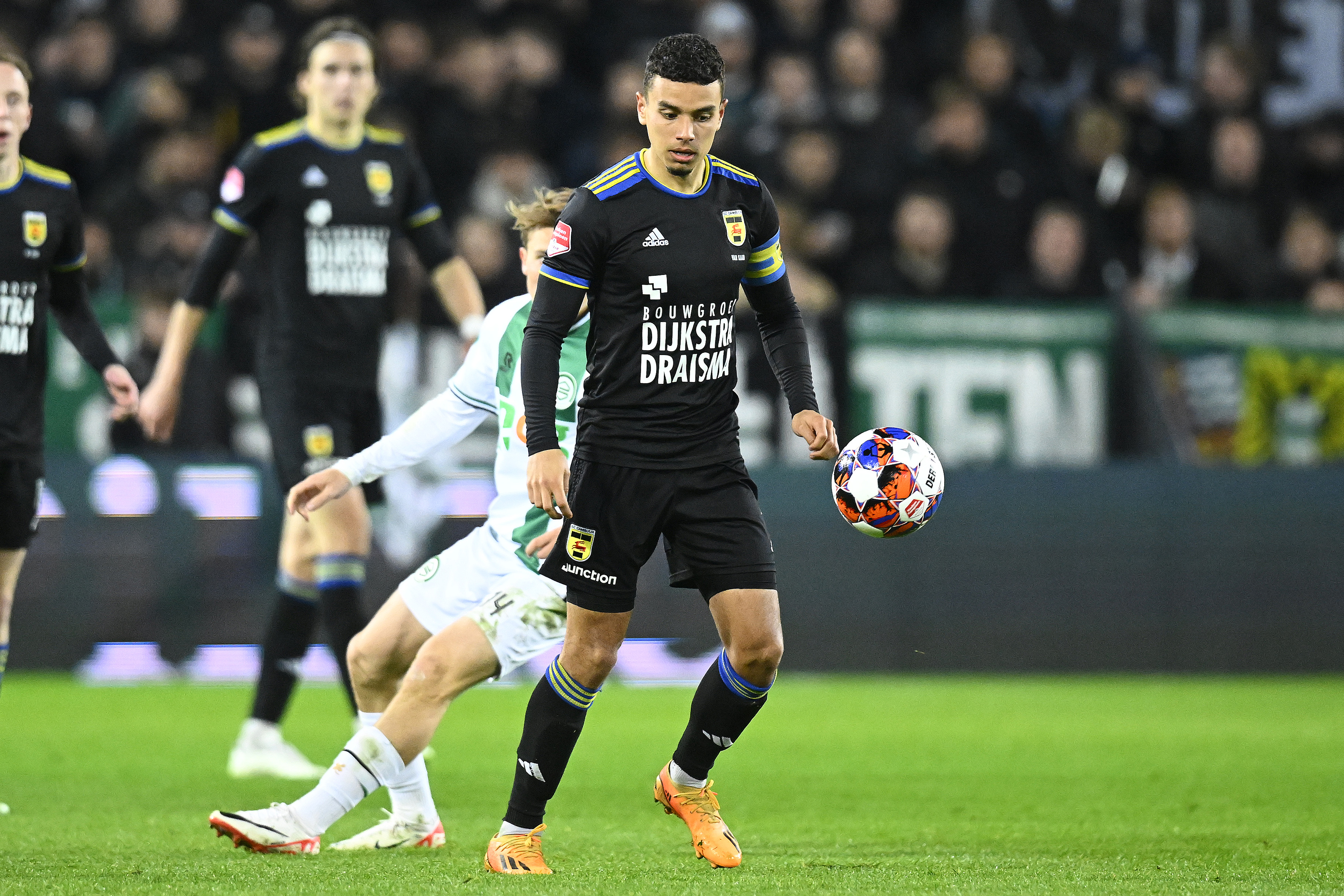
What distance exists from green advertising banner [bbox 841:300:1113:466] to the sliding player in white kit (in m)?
5.73

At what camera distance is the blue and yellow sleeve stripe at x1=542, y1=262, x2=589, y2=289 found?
15.8 feet

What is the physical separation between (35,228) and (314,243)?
138 centimetres

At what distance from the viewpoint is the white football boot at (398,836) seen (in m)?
5.39

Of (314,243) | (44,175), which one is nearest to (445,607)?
(44,175)

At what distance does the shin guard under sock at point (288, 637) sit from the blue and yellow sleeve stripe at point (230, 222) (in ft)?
4.73

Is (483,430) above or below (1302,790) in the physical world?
above

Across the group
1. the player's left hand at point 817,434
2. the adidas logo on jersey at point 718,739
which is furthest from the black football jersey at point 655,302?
the adidas logo on jersey at point 718,739

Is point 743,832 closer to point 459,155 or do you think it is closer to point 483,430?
point 483,430

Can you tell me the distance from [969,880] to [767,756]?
3.12 m

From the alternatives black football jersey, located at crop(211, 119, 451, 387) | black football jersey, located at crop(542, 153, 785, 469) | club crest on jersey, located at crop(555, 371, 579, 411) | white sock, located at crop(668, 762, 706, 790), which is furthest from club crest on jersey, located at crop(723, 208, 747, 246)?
black football jersey, located at crop(211, 119, 451, 387)

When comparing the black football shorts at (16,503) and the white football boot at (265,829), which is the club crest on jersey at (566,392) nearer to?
the white football boot at (265,829)

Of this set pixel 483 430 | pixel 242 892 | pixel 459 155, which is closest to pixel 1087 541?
pixel 483 430

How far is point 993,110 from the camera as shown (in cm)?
1338

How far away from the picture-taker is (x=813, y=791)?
6773mm
